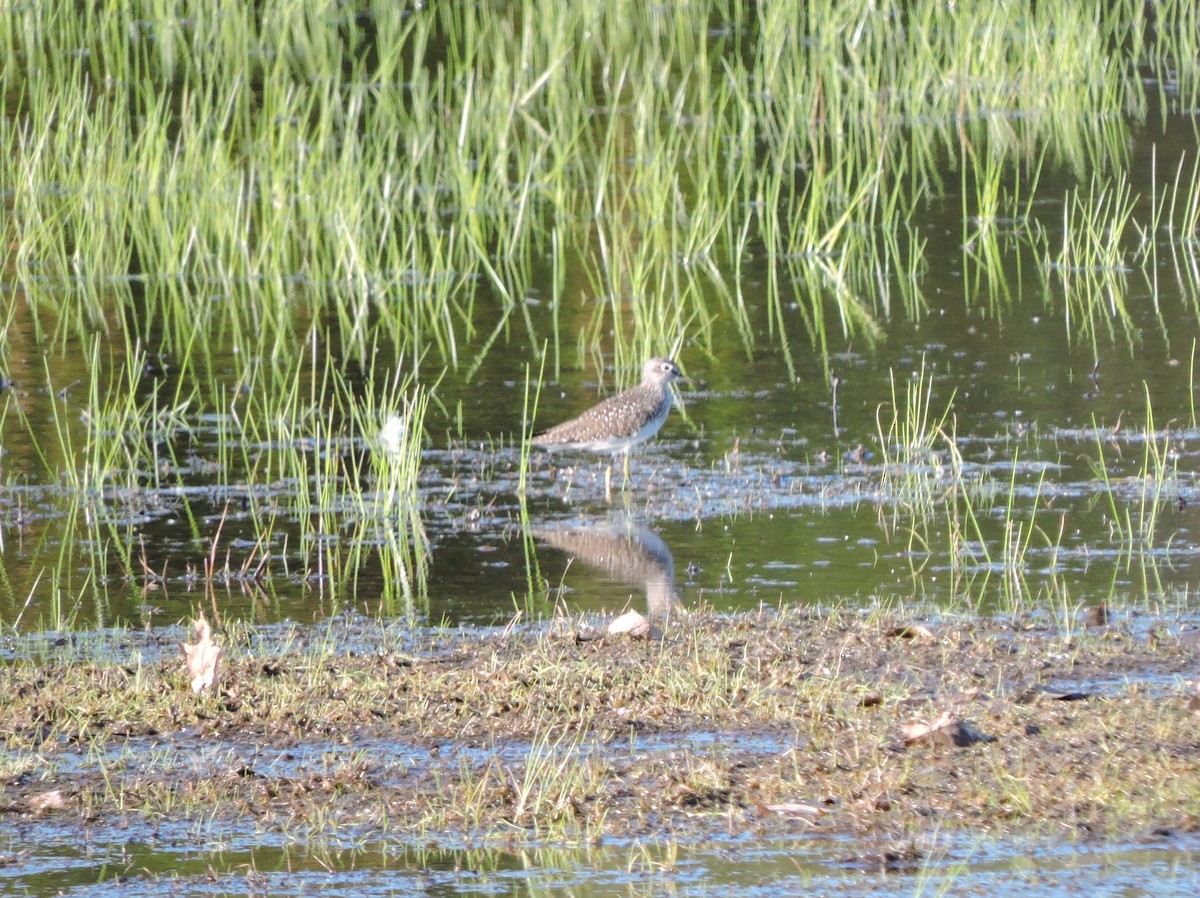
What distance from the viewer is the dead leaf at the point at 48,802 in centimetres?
522

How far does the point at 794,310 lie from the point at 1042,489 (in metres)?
4.22

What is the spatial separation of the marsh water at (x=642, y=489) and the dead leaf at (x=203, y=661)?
38.6 inches

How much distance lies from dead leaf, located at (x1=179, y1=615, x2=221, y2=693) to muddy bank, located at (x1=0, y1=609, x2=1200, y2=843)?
6 centimetres

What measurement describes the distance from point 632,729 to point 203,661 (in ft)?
4.47

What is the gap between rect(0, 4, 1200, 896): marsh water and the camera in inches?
190

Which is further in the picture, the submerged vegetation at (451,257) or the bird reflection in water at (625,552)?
the submerged vegetation at (451,257)

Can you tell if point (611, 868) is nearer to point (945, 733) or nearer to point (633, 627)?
point (945, 733)

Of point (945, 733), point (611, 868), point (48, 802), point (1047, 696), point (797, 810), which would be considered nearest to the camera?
point (611, 868)

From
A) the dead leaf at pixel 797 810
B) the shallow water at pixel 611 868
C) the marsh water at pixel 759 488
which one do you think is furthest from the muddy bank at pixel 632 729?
the marsh water at pixel 759 488

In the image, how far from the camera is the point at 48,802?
206 inches

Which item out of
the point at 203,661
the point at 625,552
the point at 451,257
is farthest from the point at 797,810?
the point at 451,257

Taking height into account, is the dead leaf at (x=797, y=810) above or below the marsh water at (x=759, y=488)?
above

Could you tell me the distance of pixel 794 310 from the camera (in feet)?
42.7

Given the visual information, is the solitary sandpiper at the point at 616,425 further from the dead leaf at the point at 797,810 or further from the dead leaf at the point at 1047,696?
the dead leaf at the point at 797,810
